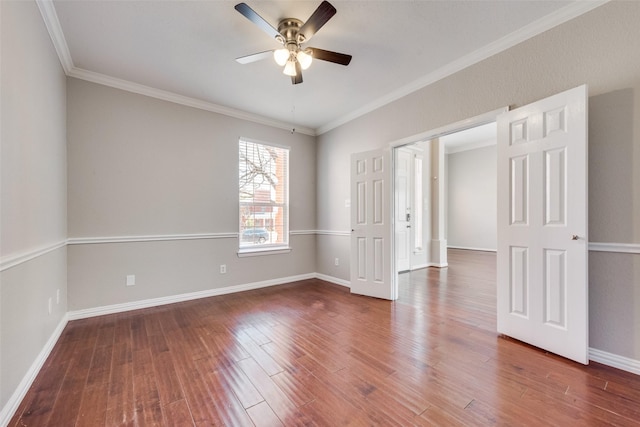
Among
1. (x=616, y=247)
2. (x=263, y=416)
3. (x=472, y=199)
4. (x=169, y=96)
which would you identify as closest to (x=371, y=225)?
(x=616, y=247)

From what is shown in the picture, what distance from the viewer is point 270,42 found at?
2492mm

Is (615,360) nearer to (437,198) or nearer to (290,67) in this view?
(290,67)

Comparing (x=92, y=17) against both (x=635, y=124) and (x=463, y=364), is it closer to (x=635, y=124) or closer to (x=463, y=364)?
(x=463, y=364)

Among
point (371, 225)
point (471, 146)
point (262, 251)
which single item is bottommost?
point (262, 251)

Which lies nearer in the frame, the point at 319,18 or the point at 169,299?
the point at 319,18

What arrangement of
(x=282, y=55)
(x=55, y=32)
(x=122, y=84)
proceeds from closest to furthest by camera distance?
(x=282, y=55) → (x=55, y=32) → (x=122, y=84)

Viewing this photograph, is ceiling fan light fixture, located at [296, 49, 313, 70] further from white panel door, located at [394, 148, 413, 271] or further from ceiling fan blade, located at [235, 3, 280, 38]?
white panel door, located at [394, 148, 413, 271]

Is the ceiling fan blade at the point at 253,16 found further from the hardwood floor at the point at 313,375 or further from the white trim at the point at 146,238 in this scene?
the white trim at the point at 146,238

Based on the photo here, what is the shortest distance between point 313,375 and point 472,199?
775 centimetres

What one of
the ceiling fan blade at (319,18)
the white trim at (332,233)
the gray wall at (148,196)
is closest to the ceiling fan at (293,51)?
the ceiling fan blade at (319,18)

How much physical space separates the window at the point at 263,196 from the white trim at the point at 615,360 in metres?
3.74

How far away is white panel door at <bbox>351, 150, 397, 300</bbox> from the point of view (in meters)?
3.54

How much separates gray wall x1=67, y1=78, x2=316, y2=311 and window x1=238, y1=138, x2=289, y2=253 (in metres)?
0.18

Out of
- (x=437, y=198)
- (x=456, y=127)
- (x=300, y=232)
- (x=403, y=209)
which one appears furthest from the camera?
(x=437, y=198)
